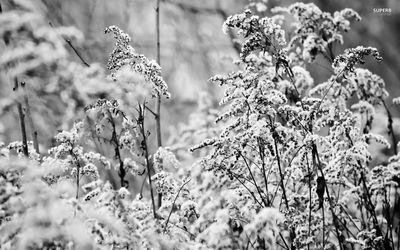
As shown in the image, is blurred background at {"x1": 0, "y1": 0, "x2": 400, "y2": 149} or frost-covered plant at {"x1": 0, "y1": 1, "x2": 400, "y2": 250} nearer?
frost-covered plant at {"x1": 0, "y1": 1, "x2": 400, "y2": 250}

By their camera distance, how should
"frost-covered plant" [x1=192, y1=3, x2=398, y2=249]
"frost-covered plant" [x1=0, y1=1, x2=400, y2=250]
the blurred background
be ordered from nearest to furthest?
"frost-covered plant" [x1=0, y1=1, x2=400, y2=250], "frost-covered plant" [x1=192, y1=3, x2=398, y2=249], the blurred background

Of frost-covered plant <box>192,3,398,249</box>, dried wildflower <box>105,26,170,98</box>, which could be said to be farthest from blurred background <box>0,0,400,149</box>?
dried wildflower <box>105,26,170,98</box>

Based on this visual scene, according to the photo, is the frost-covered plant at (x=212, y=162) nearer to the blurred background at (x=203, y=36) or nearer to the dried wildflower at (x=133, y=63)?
the dried wildflower at (x=133, y=63)

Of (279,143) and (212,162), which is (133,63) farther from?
(279,143)

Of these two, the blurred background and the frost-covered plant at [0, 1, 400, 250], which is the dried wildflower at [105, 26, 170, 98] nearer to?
the frost-covered plant at [0, 1, 400, 250]

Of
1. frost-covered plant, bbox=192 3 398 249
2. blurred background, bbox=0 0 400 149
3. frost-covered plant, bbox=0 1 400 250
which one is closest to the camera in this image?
frost-covered plant, bbox=0 1 400 250

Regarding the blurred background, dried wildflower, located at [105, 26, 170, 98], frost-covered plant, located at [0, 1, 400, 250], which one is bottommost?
frost-covered plant, located at [0, 1, 400, 250]

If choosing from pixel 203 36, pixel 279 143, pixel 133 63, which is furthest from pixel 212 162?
pixel 203 36

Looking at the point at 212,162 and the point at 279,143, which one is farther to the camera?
the point at 279,143

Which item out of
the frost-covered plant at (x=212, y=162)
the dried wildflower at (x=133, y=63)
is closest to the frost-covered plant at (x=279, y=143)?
the frost-covered plant at (x=212, y=162)

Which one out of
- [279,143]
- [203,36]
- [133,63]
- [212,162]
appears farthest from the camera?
[203,36]

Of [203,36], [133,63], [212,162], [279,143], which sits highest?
[203,36]

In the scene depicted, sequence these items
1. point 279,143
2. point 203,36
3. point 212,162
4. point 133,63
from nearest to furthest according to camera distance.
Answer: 1. point 212,162
2. point 133,63
3. point 279,143
4. point 203,36

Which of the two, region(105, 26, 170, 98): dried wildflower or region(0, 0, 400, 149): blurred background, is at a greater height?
region(0, 0, 400, 149): blurred background
